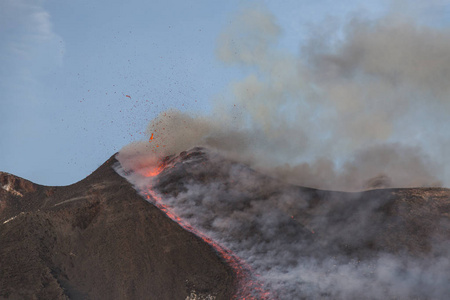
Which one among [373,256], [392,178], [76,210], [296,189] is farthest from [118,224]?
[392,178]

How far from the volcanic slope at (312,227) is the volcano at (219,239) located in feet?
0.12

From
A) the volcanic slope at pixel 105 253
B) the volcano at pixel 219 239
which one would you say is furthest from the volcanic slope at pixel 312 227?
the volcanic slope at pixel 105 253

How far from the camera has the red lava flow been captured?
14070 millimetres

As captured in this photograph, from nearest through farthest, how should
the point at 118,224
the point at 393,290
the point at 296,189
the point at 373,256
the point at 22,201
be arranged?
the point at 393,290 → the point at 373,256 → the point at 118,224 → the point at 296,189 → the point at 22,201

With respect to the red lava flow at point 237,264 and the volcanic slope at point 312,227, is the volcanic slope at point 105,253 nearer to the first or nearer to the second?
the red lava flow at point 237,264

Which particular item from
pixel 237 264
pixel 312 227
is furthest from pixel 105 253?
pixel 312 227

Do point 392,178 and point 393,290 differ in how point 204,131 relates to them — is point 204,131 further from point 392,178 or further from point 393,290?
point 393,290

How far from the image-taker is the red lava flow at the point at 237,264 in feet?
46.2

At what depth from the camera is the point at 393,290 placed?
13133 millimetres

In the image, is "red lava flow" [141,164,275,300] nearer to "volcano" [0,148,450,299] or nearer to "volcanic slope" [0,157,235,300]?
"volcano" [0,148,450,299]

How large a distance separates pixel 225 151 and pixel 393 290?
8.51 meters

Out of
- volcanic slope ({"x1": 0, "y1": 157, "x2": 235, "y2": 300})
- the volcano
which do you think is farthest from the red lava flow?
volcanic slope ({"x1": 0, "y1": 157, "x2": 235, "y2": 300})

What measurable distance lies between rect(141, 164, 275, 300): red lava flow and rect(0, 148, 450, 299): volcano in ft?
0.12

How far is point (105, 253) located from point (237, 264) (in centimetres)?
461
